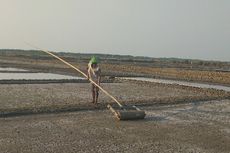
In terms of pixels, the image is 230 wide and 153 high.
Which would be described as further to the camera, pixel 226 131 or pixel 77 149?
pixel 226 131

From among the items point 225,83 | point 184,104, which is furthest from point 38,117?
point 225,83

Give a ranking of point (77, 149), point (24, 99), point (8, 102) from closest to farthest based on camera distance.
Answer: point (77, 149) < point (8, 102) < point (24, 99)

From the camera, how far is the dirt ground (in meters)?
9.92

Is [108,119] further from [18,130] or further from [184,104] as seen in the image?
[184,104]

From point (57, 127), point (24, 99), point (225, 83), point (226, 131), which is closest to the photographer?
point (57, 127)

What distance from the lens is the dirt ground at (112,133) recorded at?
992cm

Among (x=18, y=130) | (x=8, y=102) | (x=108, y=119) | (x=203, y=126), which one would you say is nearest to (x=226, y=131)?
(x=203, y=126)

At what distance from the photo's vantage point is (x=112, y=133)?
11516mm

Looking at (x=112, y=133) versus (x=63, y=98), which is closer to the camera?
(x=112, y=133)

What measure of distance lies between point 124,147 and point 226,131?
13.7 ft

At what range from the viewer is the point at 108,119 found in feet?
44.8

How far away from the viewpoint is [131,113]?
1337 cm

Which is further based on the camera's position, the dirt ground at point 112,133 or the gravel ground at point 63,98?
the gravel ground at point 63,98

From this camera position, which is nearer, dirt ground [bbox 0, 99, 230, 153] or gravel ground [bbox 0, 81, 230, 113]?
dirt ground [bbox 0, 99, 230, 153]
